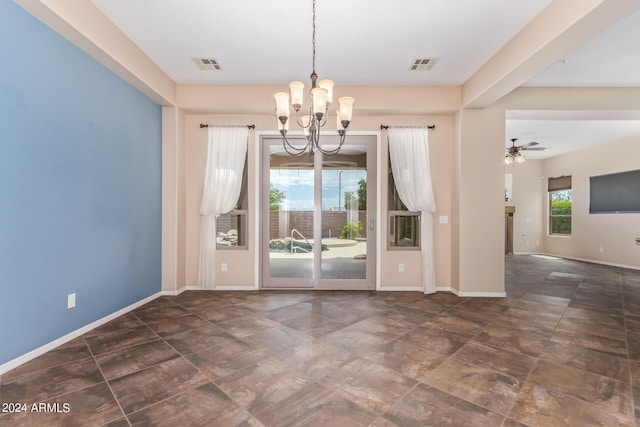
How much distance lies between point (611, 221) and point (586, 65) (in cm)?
560

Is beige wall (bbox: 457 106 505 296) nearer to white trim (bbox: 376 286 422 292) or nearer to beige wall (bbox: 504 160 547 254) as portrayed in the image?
white trim (bbox: 376 286 422 292)

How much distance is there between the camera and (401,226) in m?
4.52

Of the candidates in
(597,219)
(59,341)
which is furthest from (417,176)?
(597,219)

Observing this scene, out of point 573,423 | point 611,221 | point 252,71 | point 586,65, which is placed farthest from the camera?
point 611,221

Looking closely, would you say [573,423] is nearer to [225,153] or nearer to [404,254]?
[404,254]

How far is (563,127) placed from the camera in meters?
5.84

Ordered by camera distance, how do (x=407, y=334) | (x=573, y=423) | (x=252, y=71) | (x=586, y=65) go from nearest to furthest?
(x=573, y=423) < (x=407, y=334) < (x=586, y=65) < (x=252, y=71)

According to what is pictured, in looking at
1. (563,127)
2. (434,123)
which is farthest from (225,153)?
(563,127)

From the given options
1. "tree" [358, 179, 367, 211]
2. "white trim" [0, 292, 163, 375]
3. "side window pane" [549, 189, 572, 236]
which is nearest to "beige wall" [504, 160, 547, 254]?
"side window pane" [549, 189, 572, 236]

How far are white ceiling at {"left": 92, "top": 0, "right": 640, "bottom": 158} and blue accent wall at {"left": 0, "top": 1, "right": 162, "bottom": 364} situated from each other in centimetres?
66

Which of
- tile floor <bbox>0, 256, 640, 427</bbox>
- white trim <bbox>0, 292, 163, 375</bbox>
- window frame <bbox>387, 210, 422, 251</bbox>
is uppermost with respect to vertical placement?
window frame <bbox>387, 210, 422, 251</bbox>

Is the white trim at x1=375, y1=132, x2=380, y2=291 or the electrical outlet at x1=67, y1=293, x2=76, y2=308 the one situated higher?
the white trim at x1=375, y1=132, x2=380, y2=291

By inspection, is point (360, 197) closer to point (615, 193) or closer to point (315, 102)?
point (315, 102)

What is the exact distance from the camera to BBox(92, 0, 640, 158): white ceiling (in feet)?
8.39
